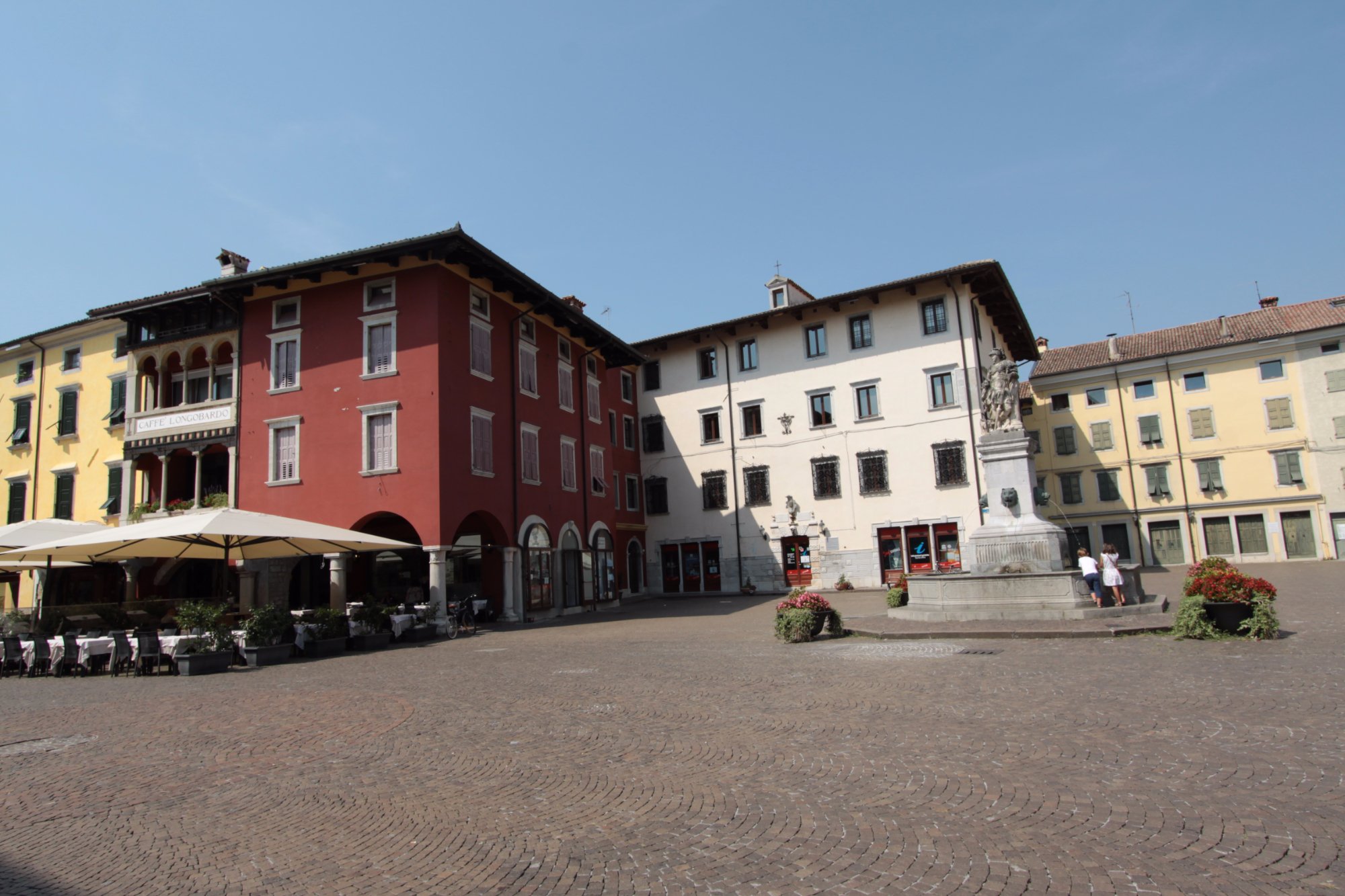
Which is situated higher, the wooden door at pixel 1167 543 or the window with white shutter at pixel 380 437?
the window with white shutter at pixel 380 437

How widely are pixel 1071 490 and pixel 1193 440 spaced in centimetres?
612

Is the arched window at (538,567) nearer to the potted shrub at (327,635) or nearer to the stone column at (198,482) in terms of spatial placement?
the potted shrub at (327,635)

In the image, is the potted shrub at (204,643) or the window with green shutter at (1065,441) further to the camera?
the window with green shutter at (1065,441)

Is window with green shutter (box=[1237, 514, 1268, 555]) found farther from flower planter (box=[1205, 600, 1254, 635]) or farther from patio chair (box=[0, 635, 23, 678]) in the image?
patio chair (box=[0, 635, 23, 678])

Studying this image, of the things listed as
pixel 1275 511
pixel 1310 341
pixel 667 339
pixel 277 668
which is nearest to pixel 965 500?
pixel 667 339

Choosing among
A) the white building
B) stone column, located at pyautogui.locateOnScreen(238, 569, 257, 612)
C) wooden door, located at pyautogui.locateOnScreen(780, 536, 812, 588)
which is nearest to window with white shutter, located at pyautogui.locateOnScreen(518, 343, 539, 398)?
stone column, located at pyautogui.locateOnScreen(238, 569, 257, 612)

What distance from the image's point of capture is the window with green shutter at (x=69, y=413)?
31.6 meters

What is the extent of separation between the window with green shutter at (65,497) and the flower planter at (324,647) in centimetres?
2040

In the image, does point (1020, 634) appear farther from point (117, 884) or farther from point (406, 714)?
point (117, 884)

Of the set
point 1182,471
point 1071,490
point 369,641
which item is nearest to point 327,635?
point 369,641

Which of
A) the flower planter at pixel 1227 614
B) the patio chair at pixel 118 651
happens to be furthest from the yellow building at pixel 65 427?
the flower planter at pixel 1227 614

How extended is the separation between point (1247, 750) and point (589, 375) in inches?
1143

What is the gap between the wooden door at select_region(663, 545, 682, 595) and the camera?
37.6 meters

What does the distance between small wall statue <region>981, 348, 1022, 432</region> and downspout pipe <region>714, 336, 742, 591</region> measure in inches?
713
